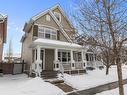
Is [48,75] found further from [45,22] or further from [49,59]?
[45,22]

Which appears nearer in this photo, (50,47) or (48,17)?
(50,47)

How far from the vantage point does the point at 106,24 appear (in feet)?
26.7


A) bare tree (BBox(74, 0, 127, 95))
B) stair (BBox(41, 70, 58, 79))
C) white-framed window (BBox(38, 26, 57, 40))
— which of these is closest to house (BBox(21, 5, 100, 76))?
white-framed window (BBox(38, 26, 57, 40))

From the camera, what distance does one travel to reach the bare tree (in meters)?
7.96

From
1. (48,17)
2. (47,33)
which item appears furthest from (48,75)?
(48,17)

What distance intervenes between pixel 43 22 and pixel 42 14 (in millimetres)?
1039

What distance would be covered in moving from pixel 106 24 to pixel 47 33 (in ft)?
43.2

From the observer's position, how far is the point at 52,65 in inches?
776

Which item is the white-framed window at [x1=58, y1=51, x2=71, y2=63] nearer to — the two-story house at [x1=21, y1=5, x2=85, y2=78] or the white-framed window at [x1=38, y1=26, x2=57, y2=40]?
the two-story house at [x1=21, y1=5, x2=85, y2=78]

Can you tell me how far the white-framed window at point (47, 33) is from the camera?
1989 centimetres

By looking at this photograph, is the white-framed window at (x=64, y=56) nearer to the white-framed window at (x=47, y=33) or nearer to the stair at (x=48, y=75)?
the white-framed window at (x=47, y=33)

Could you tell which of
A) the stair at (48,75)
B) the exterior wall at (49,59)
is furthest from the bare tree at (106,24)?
the exterior wall at (49,59)

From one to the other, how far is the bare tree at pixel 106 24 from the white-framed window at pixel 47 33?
471 inches

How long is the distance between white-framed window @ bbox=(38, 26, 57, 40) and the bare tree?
12.0 metres
